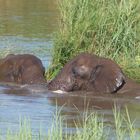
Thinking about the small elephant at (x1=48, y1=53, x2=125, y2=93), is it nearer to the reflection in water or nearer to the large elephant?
the large elephant

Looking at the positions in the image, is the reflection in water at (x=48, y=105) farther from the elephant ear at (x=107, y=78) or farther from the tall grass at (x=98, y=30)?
the tall grass at (x=98, y=30)

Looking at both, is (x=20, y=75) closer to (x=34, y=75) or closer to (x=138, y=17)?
(x=34, y=75)

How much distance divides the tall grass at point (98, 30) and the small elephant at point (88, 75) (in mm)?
570

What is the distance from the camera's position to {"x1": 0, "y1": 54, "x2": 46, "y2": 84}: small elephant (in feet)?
39.4

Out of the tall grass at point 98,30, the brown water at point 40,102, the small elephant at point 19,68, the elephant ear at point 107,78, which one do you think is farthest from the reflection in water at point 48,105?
the tall grass at point 98,30

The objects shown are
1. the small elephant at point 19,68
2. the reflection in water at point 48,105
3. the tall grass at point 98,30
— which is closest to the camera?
the reflection in water at point 48,105

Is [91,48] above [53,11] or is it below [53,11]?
above

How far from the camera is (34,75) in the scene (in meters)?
11.9

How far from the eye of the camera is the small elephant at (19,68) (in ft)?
39.4

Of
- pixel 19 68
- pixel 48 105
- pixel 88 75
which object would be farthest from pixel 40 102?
pixel 19 68

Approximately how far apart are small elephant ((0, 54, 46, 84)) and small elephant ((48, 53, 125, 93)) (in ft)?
2.42

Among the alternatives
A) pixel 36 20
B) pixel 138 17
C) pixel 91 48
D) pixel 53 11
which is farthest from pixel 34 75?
pixel 53 11

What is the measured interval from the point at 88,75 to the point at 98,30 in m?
1.00

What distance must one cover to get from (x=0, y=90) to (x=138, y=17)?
2301mm
